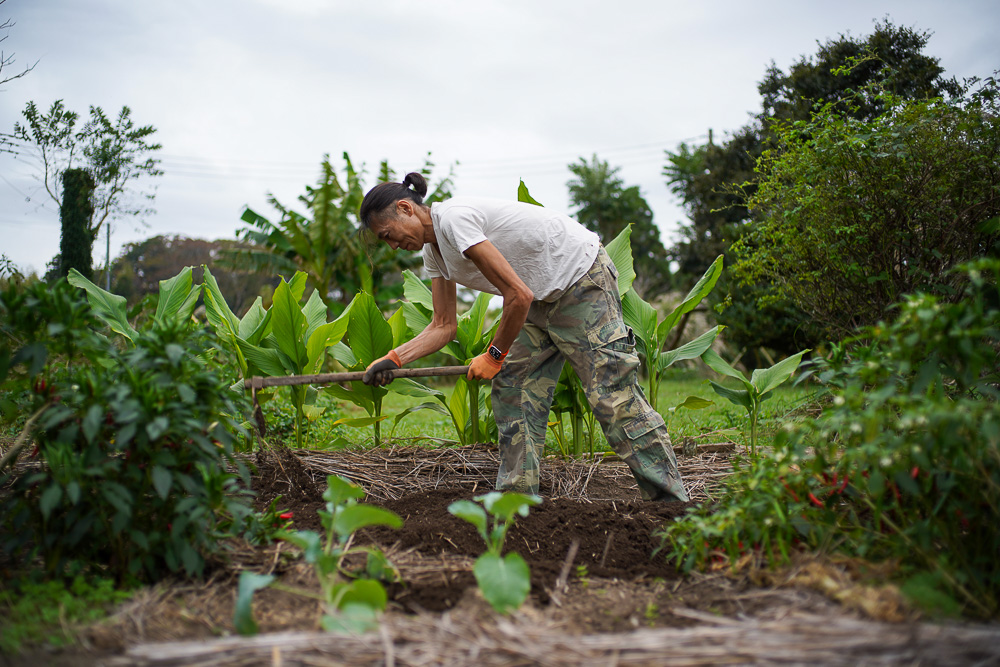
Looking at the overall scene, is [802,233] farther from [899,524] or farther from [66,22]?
[66,22]

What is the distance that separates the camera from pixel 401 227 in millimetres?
2568

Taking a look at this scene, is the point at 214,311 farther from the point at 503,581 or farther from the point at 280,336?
the point at 503,581

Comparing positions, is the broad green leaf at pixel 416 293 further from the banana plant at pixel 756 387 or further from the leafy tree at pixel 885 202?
the leafy tree at pixel 885 202

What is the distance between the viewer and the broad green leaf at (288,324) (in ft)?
9.93

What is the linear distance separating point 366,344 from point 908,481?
252 cm

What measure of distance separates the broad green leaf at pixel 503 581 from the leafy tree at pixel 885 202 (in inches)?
105

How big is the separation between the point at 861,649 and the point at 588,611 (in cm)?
64

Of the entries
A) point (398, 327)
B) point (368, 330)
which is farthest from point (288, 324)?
point (398, 327)

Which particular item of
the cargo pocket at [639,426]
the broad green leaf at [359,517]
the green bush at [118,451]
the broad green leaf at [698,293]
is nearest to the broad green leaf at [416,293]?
the broad green leaf at [698,293]

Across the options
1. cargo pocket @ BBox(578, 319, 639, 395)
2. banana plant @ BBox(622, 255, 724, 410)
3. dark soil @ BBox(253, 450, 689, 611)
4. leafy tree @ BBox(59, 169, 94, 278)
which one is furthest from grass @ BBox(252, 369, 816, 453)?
Answer: leafy tree @ BBox(59, 169, 94, 278)

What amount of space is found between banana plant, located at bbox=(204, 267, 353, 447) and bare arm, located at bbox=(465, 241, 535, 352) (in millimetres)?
1074

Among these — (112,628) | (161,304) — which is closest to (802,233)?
(161,304)

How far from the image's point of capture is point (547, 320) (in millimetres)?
2797

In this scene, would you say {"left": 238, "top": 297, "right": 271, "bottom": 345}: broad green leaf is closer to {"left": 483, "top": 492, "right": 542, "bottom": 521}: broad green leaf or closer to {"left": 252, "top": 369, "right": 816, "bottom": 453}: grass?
{"left": 252, "top": 369, "right": 816, "bottom": 453}: grass
